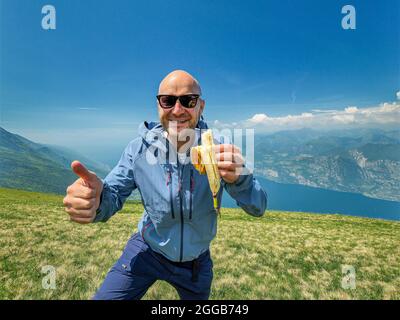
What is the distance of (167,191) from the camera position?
13.1ft

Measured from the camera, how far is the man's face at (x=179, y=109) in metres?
3.91

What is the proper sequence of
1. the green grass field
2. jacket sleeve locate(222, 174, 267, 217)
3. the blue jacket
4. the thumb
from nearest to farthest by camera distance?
the thumb, jacket sleeve locate(222, 174, 267, 217), the blue jacket, the green grass field

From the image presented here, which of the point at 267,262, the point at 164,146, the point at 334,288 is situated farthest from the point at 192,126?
the point at 267,262

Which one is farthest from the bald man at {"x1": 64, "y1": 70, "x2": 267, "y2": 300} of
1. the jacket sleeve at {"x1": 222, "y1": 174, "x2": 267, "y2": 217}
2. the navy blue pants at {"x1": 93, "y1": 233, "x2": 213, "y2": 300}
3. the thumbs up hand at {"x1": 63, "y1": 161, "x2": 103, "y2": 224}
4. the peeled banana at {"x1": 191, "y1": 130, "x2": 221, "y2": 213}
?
the peeled banana at {"x1": 191, "y1": 130, "x2": 221, "y2": 213}

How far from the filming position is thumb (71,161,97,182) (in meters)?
2.57

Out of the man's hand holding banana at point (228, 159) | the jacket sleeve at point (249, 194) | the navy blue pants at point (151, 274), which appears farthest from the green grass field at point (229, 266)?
the man's hand holding banana at point (228, 159)

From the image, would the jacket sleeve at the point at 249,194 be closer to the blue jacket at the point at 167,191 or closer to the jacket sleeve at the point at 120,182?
the blue jacket at the point at 167,191

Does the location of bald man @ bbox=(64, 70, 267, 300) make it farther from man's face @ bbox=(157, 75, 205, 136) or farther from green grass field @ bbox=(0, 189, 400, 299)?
green grass field @ bbox=(0, 189, 400, 299)

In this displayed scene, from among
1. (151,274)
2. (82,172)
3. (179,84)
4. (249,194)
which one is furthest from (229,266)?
(82,172)

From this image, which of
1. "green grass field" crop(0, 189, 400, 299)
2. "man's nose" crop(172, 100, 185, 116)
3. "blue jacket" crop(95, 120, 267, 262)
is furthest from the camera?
"green grass field" crop(0, 189, 400, 299)

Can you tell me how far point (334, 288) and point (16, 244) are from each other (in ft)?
45.5

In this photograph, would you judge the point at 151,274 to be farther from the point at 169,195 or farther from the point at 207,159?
the point at 207,159

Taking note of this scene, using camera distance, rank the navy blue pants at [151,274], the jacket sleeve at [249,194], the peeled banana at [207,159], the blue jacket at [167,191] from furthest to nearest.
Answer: the navy blue pants at [151,274], the blue jacket at [167,191], the jacket sleeve at [249,194], the peeled banana at [207,159]

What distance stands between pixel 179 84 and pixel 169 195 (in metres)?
1.65
